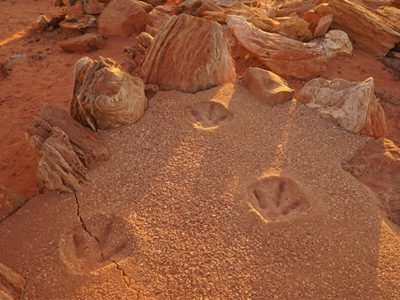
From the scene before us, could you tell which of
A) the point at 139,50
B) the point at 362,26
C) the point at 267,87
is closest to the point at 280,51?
the point at 267,87

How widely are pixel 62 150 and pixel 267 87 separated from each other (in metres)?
2.72

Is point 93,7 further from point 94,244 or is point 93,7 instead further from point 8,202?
point 94,244

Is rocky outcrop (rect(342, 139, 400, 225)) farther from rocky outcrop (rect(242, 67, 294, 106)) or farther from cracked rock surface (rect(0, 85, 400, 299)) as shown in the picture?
rocky outcrop (rect(242, 67, 294, 106))

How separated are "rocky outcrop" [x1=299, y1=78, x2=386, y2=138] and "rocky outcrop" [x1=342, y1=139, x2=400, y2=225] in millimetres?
304

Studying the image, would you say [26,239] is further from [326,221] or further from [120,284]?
[326,221]

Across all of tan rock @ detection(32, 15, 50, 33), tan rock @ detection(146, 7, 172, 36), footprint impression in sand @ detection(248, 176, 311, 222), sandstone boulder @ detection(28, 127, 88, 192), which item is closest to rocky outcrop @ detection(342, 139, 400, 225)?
footprint impression in sand @ detection(248, 176, 311, 222)

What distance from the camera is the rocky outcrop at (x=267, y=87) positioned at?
4.91 metres

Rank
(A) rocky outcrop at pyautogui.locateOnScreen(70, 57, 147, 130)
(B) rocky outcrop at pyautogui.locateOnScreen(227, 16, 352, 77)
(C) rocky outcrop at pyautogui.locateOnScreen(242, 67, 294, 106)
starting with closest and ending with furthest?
(A) rocky outcrop at pyautogui.locateOnScreen(70, 57, 147, 130) < (C) rocky outcrop at pyautogui.locateOnScreen(242, 67, 294, 106) < (B) rocky outcrop at pyautogui.locateOnScreen(227, 16, 352, 77)

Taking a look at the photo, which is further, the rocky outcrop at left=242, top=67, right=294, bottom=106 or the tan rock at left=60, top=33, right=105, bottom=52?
the tan rock at left=60, top=33, right=105, bottom=52

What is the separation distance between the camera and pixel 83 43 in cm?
768

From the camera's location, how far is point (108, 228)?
3395 millimetres

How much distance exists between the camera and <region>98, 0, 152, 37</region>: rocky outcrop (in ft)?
26.5

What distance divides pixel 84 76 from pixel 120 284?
100 inches

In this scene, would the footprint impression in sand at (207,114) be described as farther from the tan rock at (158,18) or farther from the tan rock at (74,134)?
the tan rock at (158,18)
